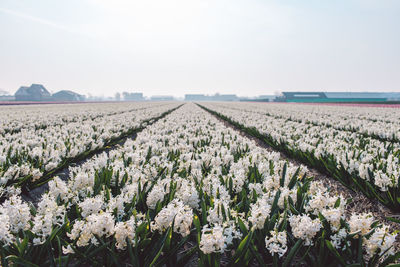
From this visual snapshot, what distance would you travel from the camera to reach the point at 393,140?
29.1 ft

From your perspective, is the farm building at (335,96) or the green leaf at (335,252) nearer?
the green leaf at (335,252)

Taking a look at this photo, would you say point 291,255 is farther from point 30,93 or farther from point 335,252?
point 30,93

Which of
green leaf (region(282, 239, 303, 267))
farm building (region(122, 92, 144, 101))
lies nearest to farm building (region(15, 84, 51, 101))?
farm building (region(122, 92, 144, 101))

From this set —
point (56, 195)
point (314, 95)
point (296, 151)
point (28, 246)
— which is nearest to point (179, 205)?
point (28, 246)

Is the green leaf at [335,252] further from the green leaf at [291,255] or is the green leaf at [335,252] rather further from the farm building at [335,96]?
the farm building at [335,96]

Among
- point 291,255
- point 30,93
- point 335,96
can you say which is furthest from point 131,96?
point 291,255

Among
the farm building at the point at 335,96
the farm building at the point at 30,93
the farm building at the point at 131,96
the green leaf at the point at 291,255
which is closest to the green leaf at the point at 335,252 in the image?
the green leaf at the point at 291,255

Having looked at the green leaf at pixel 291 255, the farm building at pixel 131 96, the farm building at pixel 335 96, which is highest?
the farm building at pixel 131 96

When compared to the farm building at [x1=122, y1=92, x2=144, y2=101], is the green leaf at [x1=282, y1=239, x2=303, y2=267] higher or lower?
lower

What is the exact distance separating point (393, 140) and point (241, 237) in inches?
373

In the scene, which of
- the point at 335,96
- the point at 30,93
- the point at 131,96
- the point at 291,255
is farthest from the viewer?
the point at 131,96

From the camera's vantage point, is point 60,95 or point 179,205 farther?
point 60,95

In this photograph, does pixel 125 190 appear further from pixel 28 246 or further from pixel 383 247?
pixel 383 247

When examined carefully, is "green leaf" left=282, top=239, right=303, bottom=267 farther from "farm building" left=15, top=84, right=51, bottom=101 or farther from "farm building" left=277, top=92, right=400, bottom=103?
"farm building" left=15, top=84, right=51, bottom=101
